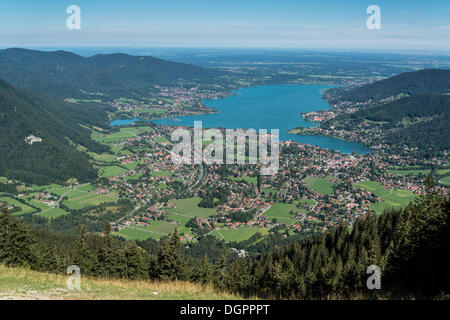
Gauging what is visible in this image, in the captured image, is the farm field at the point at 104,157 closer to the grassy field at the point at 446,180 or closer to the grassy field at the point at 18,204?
the grassy field at the point at 18,204

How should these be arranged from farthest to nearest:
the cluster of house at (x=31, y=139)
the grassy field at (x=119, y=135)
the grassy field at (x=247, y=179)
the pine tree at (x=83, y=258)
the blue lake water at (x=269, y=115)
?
the blue lake water at (x=269, y=115)
the grassy field at (x=119, y=135)
the cluster of house at (x=31, y=139)
the grassy field at (x=247, y=179)
the pine tree at (x=83, y=258)

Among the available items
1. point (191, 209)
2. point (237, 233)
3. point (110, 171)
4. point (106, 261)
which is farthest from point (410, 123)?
point (106, 261)

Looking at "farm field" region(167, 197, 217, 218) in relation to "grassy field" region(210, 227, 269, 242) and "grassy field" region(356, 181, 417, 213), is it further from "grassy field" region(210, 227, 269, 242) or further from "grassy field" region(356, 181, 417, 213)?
"grassy field" region(356, 181, 417, 213)

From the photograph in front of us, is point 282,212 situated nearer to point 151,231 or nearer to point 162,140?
point 151,231

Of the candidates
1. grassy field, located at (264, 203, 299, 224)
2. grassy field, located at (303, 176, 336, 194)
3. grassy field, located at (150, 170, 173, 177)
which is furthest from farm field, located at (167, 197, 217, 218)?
grassy field, located at (303, 176, 336, 194)

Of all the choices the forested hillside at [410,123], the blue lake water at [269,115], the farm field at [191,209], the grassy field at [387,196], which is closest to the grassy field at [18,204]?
the farm field at [191,209]

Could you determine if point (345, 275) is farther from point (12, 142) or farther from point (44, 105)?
point (44, 105)
